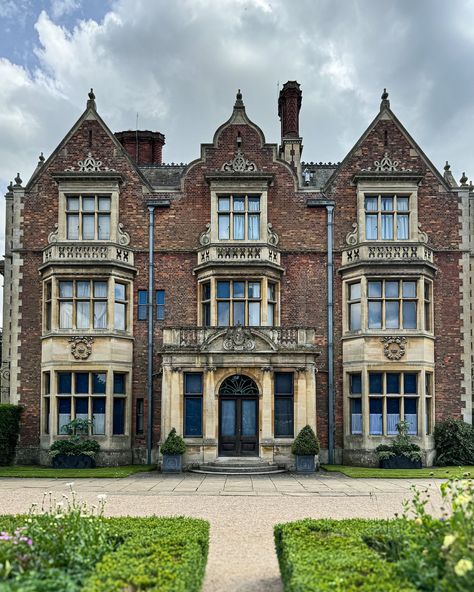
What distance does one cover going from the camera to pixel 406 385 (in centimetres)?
2508

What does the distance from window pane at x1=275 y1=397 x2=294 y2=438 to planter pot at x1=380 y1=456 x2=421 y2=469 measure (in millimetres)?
3525

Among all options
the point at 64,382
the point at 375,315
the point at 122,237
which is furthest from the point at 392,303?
the point at 64,382

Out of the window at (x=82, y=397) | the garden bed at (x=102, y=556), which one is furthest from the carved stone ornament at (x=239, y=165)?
the garden bed at (x=102, y=556)

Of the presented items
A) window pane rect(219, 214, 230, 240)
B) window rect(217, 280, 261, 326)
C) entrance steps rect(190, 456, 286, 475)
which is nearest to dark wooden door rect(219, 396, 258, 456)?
entrance steps rect(190, 456, 286, 475)

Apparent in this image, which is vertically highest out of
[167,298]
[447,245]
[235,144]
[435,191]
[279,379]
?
[235,144]

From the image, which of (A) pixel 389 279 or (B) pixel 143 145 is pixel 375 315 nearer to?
(A) pixel 389 279

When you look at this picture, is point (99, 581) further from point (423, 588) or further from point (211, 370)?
point (211, 370)

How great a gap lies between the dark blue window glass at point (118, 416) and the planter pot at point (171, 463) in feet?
10.9

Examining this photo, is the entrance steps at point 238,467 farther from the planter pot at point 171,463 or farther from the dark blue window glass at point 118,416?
the dark blue window glass at point 118,416

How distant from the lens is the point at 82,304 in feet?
84.0

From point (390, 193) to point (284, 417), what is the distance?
9.52 meters

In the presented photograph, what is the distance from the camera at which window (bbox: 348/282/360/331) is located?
25.7 meters

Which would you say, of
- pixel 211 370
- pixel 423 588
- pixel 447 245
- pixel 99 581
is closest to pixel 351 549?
pixel 423 588

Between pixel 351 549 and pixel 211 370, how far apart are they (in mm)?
15297
